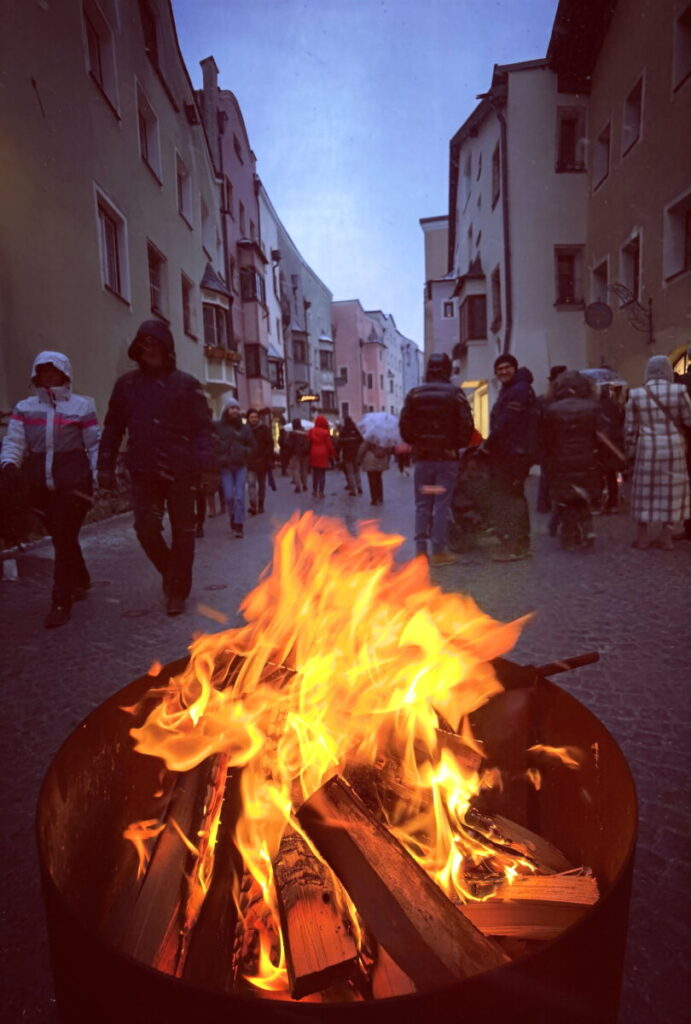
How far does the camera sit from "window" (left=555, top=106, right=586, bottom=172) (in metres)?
17.9

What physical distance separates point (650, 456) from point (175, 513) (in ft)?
17.6

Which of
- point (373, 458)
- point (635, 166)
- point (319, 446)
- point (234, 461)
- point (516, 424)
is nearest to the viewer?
point (516, 424)

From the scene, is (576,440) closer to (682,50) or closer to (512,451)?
(512,451)

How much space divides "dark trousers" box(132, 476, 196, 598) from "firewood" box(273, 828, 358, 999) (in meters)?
3.84

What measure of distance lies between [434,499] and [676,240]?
9.35 metres

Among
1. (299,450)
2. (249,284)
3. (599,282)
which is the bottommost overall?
(299,450)

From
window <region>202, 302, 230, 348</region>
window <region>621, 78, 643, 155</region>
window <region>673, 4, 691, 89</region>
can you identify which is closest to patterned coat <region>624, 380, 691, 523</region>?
window <region>673, 4, 691, 89</region>

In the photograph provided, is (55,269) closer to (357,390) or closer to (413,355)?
(357,390)

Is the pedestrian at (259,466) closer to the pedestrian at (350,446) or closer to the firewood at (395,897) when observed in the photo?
the pedestrian at (350,446)

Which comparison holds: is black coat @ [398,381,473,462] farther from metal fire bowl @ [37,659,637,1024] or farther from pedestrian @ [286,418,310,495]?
pedestrian @ [286,418,310,495]

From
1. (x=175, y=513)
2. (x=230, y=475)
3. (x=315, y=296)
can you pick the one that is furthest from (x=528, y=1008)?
(x=315, y=296)

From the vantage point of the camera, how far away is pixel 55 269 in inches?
419

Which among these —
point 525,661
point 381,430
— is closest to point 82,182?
point 381,430

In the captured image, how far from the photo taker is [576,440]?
724 centimetres
